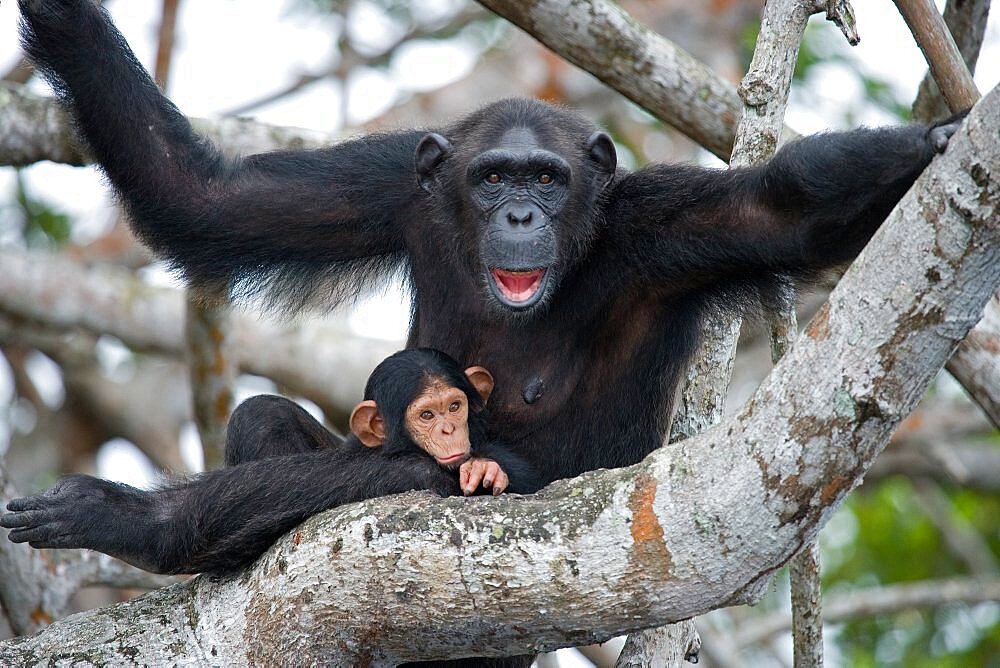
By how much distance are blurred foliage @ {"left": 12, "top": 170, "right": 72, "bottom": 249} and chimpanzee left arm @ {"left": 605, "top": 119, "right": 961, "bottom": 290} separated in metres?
10.7

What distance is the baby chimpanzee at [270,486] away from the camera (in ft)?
17.2

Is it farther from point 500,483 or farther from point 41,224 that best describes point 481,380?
point 41,224

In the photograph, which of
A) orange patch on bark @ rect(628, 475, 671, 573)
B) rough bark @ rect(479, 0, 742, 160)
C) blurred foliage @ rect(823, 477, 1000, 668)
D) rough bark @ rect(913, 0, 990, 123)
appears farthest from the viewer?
blurred foliage @ rect(823, 477, 1000, 668)

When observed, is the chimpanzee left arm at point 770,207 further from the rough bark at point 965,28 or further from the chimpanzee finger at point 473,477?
the rough bark at point 965,28

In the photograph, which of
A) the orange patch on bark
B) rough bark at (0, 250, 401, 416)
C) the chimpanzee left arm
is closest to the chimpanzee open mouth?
the chimpanzee left arm

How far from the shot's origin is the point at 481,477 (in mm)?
5438

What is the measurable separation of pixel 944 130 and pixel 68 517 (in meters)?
3.84

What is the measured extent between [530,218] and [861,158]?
1650mm

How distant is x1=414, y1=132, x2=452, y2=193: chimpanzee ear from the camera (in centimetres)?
622

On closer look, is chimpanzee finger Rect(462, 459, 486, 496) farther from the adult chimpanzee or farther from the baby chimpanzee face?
the adult chimpanzee

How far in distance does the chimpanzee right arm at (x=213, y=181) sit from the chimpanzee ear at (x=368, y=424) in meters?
1.05

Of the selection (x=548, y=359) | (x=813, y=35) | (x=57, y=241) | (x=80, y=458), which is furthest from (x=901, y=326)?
(x=57, y=241)

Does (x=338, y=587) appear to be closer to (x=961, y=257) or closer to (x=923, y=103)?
(x=961, y=257)

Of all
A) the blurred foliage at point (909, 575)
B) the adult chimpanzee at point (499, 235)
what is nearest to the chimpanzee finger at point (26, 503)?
the adult chimpanzee at point (499, 235)
